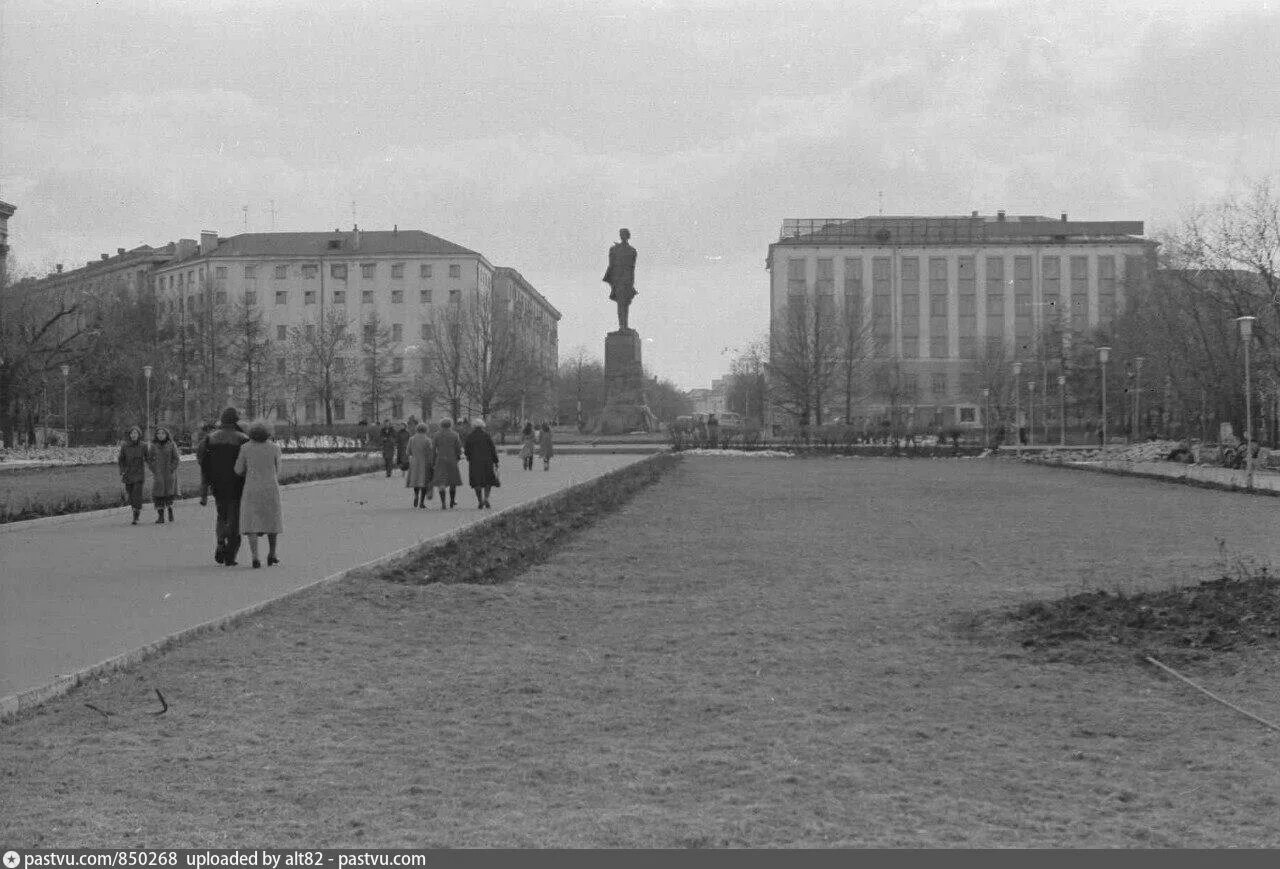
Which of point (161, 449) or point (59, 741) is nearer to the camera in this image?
point (59, 741)

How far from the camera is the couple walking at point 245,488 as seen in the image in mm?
13281

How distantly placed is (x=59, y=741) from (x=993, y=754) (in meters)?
4.17

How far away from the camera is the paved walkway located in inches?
345

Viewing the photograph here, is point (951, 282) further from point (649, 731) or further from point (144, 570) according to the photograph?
point (649, 731)

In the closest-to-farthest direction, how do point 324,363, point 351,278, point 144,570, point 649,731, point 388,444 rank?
1. point 649,731
2. point 144,570
3. point 388,444
4. point 324,363
5. point 351,278

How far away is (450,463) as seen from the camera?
22375 mm

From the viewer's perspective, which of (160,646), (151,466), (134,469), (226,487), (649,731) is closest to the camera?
(649,731)

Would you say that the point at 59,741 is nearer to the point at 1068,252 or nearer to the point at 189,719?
the point at 189,719

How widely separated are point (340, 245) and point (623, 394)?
57.7 m

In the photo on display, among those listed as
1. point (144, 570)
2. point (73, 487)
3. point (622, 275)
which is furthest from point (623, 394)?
point (144, 570)

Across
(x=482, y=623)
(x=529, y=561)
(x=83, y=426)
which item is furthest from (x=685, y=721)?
(x=83, y=426)

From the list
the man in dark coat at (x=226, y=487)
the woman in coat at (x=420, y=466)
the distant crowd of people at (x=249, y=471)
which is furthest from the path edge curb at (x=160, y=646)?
the woman in coat at (x=420, y=466)

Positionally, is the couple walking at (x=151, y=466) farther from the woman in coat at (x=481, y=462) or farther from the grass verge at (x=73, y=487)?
the woman in coat at (x=481, y=462)

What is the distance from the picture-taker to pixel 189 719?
6836mm
